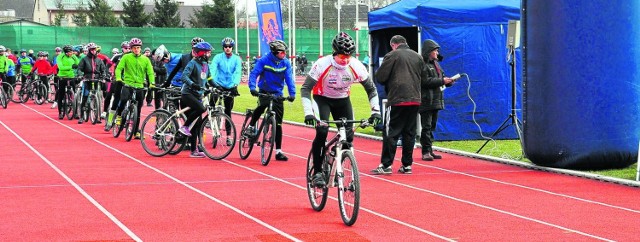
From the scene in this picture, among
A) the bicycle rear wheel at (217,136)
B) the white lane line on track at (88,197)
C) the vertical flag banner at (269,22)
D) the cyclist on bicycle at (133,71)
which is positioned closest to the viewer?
the white lane line on track at (88,197)

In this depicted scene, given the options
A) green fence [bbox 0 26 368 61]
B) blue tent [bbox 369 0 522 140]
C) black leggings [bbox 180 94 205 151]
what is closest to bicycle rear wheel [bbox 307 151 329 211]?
black leggings [bbox 180 94 205 151]

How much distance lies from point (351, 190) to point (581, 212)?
97.5 inches

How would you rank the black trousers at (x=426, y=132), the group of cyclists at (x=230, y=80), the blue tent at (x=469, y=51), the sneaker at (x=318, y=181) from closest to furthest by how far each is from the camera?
1. the sneaker at (x=318, y=181)
2. the group of cyclists at (x=230, y=80)
3. the black trousers at (x=426, y=132)
4. the blue tent at (x=469, y=51)

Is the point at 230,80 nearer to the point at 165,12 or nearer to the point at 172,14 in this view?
the point at 165,12

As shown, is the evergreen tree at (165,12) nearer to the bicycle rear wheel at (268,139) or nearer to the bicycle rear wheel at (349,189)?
the bicycle rear wheel at (268,139)

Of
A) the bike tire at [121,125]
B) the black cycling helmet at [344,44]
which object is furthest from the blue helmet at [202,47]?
the black cycling helmet at [344,44]

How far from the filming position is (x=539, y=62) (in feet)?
48.4

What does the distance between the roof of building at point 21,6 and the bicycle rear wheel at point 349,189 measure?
14920cm

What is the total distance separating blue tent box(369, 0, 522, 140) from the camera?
19.5 m

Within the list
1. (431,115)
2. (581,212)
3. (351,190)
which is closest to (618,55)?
(431,115)

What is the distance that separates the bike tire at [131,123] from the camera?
19.6 metres

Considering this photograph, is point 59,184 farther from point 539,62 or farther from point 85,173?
point 539,62

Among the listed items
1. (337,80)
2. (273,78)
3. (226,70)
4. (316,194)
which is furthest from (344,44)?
(226,70)

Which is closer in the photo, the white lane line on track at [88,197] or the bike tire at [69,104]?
the white lane line on track at [88,197]
